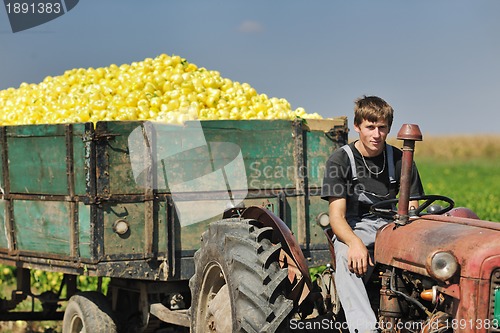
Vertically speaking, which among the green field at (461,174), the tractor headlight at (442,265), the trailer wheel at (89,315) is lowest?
the green field at (461,174)

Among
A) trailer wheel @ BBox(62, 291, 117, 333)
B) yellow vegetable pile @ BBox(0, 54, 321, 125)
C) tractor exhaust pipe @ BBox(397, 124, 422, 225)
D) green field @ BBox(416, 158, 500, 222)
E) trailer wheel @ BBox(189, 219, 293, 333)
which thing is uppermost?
yellow vegetable pile @ BBox(0, 54, 321, 125)

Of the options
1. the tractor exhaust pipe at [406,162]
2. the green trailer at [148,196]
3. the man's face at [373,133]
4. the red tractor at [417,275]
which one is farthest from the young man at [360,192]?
the green trailer at [148,196]

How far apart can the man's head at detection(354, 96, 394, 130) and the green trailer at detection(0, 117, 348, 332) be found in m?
1.47

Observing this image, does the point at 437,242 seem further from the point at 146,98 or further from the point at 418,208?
the point at 146,98

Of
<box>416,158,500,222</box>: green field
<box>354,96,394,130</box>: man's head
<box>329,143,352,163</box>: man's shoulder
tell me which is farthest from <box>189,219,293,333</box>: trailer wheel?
<box>416,158,500,222</box>: green field

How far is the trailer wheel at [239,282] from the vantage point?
4.88 m

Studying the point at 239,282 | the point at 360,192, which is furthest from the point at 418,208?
the point at 239,282

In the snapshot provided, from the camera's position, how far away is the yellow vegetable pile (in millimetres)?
8133

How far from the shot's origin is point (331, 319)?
17.6 feet

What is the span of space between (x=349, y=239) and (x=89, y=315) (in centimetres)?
321

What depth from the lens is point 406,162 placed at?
15.2 ft

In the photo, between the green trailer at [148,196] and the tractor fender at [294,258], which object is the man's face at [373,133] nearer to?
the tractor fender at [294,258]

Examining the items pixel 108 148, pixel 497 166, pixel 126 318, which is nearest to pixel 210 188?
pixel 108 148

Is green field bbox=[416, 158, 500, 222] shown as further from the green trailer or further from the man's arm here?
the man's arm
